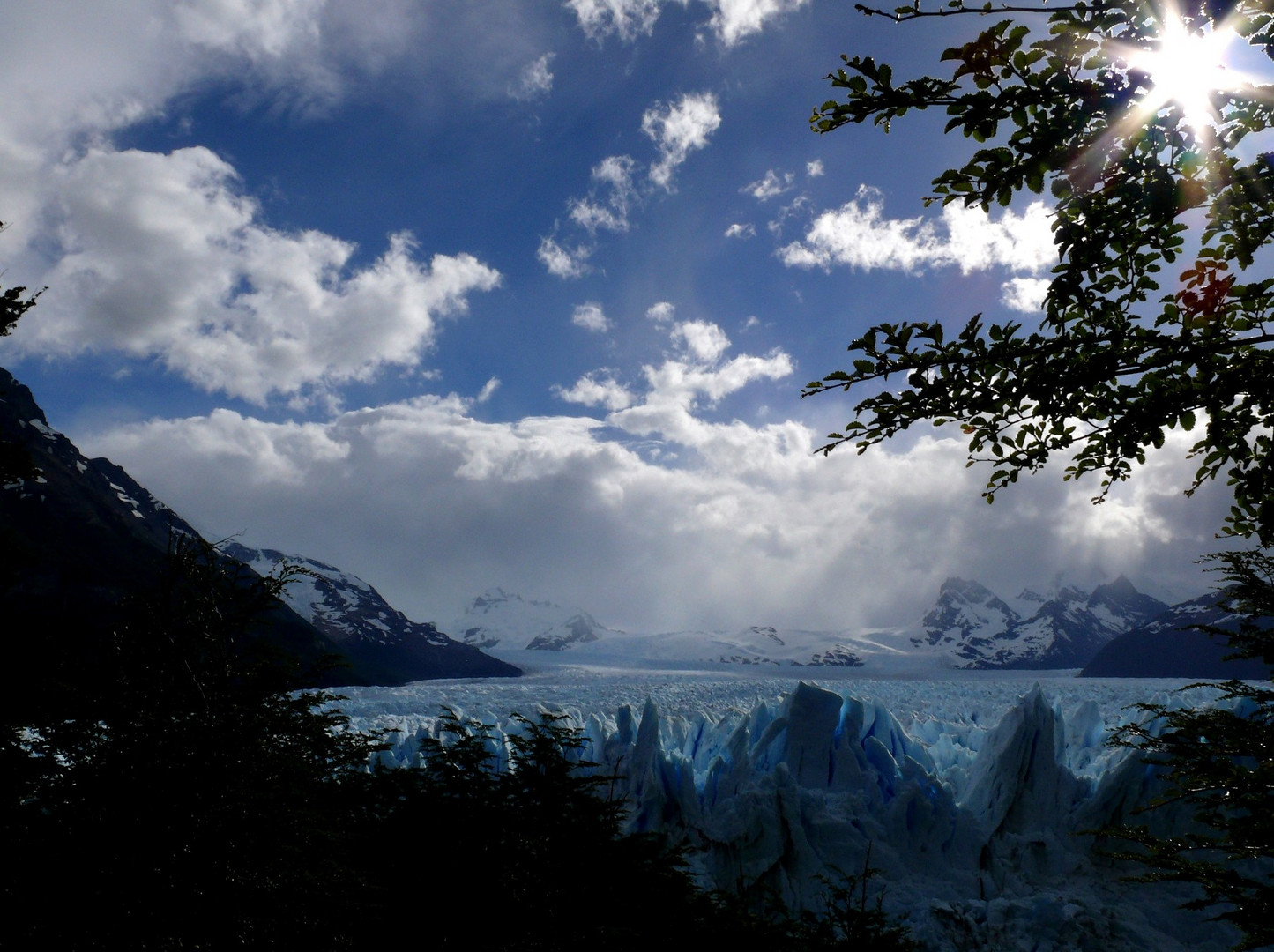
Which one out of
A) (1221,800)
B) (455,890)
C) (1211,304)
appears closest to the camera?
(1211,304)

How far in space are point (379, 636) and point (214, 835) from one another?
125734 millimetres

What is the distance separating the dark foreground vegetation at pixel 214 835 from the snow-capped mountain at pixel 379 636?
322 ft

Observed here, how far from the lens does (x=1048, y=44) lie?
2.72 m

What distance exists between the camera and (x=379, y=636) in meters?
122

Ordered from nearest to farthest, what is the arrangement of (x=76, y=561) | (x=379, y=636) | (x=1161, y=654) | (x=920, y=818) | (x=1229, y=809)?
(x=1229, y=809) → (x=920, y=818) → (x=76, y=561) → (x=379, y=636) → (x=1161, y=654)

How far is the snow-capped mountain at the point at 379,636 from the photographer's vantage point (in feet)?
367

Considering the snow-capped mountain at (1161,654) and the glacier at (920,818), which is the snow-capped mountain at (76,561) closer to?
the glacier at (920,818)

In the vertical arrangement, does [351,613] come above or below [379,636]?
above

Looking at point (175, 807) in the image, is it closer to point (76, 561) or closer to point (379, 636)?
point (76, 561)

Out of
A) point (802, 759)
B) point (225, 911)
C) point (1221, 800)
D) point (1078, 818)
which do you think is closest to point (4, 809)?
point (225, 911)

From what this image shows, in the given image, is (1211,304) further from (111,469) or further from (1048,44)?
(111,469)

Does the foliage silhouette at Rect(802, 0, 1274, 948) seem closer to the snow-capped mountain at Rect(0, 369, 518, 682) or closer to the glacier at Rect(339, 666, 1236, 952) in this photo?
the snow-capped mountain at Rect(0, 369, 518, 682)

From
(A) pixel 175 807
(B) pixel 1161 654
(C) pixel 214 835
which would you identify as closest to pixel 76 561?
(A) pixel 175 807

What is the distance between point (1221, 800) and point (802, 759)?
663 inches
